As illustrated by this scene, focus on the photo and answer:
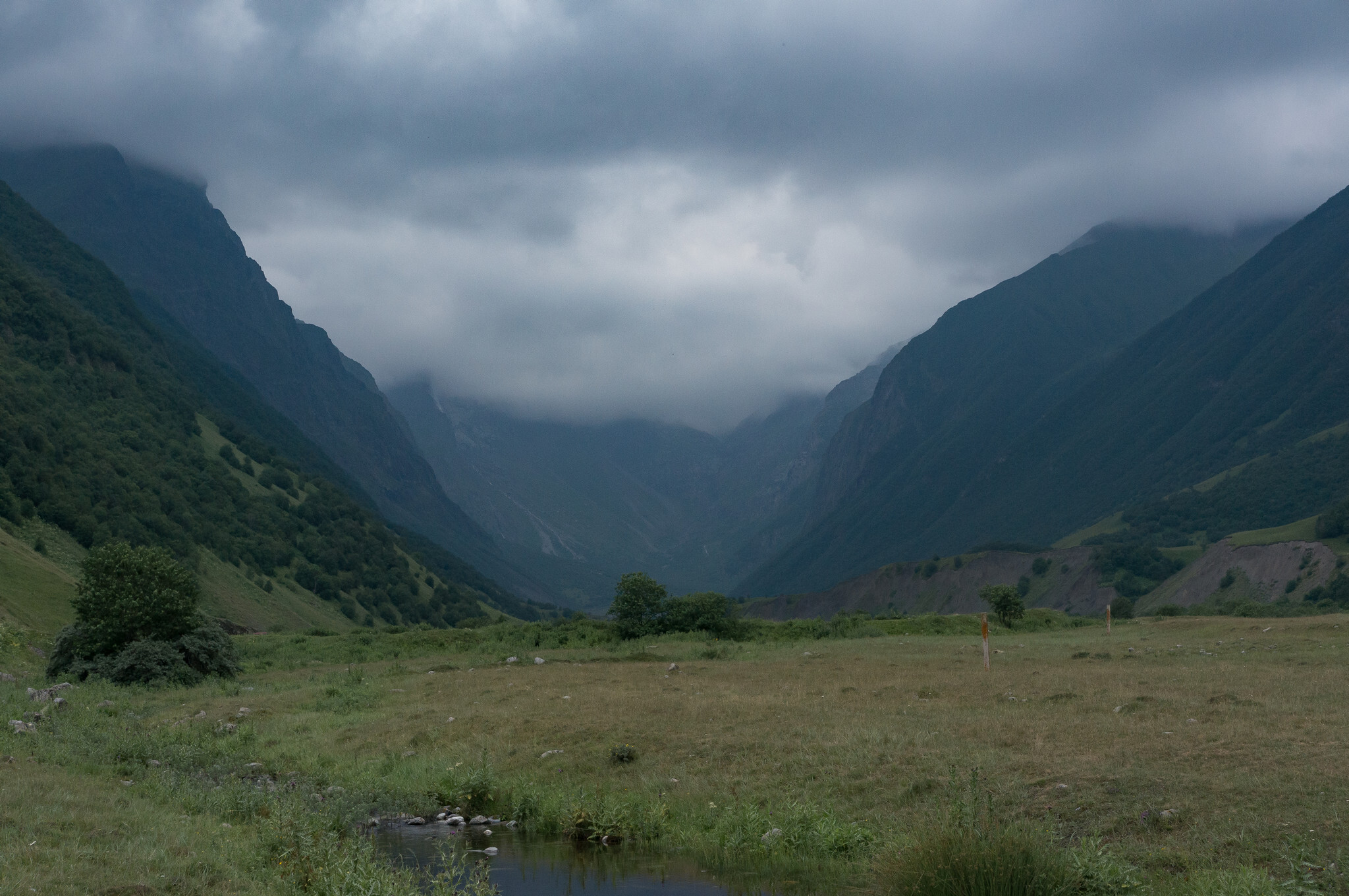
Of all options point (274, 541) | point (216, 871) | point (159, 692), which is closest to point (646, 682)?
point (159, 692)

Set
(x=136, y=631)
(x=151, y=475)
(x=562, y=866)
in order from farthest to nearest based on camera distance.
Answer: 1. (x=151, y=475)
2. (x=136, y=631)
3. (x=562, y=866)

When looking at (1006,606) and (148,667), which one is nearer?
(148,667)

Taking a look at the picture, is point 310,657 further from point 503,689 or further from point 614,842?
point 614,842

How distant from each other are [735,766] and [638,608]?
34.6m

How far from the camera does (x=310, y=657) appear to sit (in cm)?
4666

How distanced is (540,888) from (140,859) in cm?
524

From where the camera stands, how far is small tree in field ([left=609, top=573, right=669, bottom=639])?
52375 mm

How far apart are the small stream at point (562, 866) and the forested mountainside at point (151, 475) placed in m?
80.7

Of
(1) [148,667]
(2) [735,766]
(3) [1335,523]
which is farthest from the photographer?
(3) [1335,523]

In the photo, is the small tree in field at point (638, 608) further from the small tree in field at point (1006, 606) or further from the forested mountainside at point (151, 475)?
the forested mountainside at point (151, 475)

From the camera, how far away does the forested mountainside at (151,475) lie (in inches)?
3812

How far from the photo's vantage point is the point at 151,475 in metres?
119

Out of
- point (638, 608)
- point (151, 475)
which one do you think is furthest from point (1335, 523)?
point (151, 475)

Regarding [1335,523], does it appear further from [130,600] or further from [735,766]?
[130,600]
